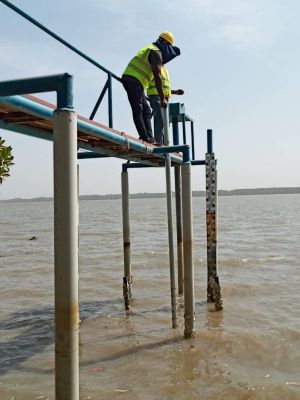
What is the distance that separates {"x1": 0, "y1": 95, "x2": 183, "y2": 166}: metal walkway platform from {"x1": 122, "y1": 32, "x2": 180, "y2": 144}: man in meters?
0.51

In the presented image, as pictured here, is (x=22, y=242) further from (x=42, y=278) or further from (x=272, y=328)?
(x=272, y=328)

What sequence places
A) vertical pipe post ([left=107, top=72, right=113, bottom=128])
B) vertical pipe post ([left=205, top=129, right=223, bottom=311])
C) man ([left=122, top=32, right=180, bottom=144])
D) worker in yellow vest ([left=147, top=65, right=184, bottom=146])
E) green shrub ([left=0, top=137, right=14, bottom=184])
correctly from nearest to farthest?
green shrub ([left=0, top=137, right=14, bottom=184]), vertical pipe post ([left=107, top=72, right=113, bottom=128]), man ([left=122, top=32, right=180, bottom=144]), worker in yellow vest ([left=147, top=65, right=184, bottom=146]), vertical pipe post ([left=205, top=129, right=223, bottom=311])

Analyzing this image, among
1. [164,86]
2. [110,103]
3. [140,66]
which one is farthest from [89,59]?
[164,86]

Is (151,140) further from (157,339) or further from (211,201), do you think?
(157,339)

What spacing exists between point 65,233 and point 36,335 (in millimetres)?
6211

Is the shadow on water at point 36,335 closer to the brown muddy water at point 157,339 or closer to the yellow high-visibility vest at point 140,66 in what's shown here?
the brown muddy water at point 157,339

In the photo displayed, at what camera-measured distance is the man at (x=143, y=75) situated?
734 centimetres

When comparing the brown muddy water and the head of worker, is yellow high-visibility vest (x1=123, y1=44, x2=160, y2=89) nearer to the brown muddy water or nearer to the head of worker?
the head of worker

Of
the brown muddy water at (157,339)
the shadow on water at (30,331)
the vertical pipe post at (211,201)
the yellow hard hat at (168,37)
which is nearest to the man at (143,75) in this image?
the yellow hard hat at (168,37)

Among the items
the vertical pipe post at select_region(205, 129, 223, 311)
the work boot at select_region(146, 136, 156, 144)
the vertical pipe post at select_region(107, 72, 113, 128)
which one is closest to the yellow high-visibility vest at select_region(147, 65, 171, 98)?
the work boot at select_region(146, 136, 156, 144)

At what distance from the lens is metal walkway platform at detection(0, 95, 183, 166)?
3.81 metres

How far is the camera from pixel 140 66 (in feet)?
24.4

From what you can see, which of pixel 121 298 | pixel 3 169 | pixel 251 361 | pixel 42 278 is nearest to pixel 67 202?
pixel 3 169

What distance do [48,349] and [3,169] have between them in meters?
5.73
